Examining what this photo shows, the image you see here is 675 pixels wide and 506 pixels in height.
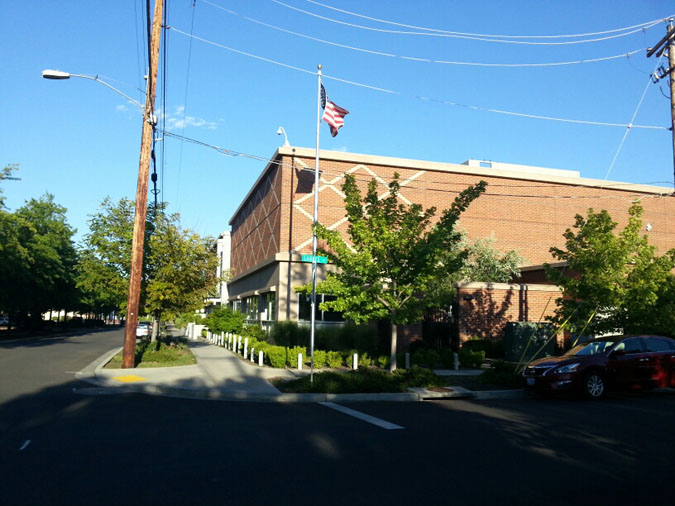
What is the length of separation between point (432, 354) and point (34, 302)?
4092 cm

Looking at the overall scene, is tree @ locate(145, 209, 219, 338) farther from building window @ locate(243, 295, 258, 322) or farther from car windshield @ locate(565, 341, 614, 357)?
car windshield @ locate(565, 341, 614, 357)

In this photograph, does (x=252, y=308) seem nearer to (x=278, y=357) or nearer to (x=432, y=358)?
(x=278, y=357)

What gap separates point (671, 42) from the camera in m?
17.8

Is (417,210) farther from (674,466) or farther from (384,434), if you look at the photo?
(674,466)

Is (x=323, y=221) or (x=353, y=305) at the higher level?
(x=323, y=221)

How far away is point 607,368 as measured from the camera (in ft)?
41.9

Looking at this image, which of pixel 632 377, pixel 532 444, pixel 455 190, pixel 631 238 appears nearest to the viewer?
pixel 532 444

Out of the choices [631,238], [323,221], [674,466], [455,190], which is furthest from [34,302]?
[674,466]

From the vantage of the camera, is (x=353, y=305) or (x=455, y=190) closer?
(x=353, y=305)

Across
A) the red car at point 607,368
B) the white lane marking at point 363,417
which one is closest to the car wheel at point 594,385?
the red car at point 607,368

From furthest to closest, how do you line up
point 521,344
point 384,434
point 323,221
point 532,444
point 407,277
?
point 323,221
point 521,344
point 407,277
point 384,434
point 532,444

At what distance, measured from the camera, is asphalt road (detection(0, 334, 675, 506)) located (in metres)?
5.34

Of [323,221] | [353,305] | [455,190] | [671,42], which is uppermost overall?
[671,42]

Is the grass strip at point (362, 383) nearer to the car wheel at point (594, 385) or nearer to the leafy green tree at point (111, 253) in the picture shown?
the car wheel at point (594, 385)
